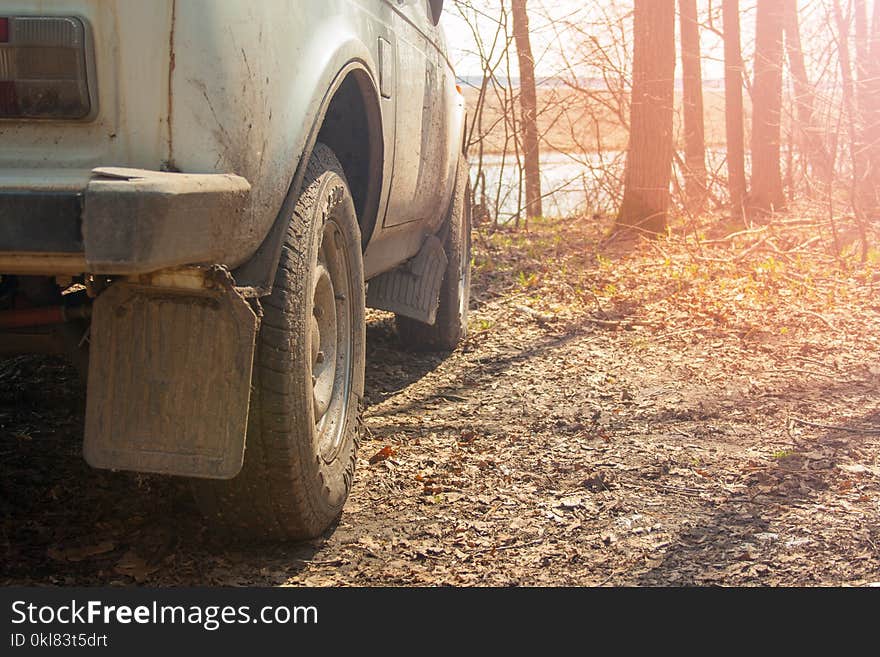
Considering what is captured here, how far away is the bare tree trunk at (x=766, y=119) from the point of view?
11.3 meters

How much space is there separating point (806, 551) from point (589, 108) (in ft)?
29.8

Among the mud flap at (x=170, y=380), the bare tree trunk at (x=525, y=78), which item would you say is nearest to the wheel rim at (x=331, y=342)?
the mud flap at (x=170, y=380)

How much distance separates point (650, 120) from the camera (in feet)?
33.0

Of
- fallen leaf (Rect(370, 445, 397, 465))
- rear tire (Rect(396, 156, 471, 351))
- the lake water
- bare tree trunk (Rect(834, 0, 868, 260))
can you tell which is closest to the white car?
fallen leaf (Rect(370, 445, 397, 465))

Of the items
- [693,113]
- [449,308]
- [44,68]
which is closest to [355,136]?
[44,68]

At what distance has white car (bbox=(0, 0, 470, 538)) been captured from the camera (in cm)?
193

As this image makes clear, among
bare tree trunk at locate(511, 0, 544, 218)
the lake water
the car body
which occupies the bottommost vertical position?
the car body

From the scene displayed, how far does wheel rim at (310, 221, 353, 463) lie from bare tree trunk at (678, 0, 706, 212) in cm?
858

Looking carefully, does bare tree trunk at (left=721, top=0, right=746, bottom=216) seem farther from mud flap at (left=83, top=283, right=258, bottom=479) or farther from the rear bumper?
the rear bumper

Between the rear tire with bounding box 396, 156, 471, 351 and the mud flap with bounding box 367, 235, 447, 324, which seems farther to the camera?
the rear tire with bounding box 396, 156, 471, 351

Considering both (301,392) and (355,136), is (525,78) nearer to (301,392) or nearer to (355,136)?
(355,136)

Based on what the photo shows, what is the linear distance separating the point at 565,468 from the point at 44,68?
95.8 inches

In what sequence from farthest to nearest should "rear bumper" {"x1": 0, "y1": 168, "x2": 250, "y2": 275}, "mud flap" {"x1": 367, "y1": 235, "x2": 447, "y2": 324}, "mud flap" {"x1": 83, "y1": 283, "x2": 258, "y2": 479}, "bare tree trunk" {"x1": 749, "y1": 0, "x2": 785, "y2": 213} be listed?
"bare tree trunk" {"x1": 749, "y1": 0, "x2": 785, "y2": 213} → "mud flap" {"x1": 367, "y1": 235, "x2": 447, "y2": 324} → "mud flap" {"x1": 83, "y1": 283, "x2": 258, "y2": 479} → "rear bumper" {"x1": 0, "y1": 168, "x2": 250, "y2": 275}

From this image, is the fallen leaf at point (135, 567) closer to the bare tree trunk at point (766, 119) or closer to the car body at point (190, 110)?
the car body at point (190, 110)
